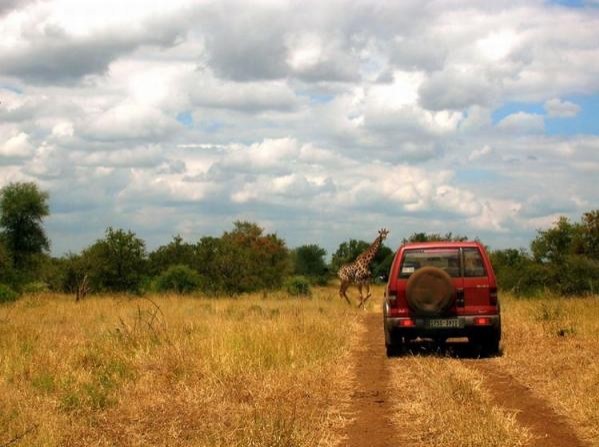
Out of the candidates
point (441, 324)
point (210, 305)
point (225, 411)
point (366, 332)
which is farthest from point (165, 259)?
point (225, 411)

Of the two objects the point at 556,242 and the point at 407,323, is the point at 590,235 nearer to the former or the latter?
the point at 556,242

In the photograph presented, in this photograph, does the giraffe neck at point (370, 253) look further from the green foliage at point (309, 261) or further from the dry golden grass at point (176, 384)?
the green foliage at point (309, 261)

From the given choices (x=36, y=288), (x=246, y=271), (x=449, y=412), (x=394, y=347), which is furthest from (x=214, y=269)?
(x=449, y=412)

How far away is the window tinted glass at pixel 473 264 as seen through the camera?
13.5 m

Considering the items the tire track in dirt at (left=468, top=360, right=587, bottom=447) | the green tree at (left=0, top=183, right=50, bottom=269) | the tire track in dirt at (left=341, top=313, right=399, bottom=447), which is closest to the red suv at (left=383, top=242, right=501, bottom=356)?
the tire track in dirt at (left=341, top=313, right=399, bottom=447)

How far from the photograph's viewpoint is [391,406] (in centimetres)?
899

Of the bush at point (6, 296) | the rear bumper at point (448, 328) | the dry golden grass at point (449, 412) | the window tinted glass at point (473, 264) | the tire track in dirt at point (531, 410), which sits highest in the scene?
the window tinted glass at point (473, 264)

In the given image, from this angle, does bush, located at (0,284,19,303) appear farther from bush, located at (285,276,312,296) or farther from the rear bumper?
the rear bumper

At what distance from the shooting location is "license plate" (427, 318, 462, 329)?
1320cm

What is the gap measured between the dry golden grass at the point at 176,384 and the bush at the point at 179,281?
15815mm

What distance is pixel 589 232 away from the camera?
31047 mm

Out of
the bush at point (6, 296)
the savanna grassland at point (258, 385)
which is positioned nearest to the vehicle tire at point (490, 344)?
the savanna grassland at point (258, 385)

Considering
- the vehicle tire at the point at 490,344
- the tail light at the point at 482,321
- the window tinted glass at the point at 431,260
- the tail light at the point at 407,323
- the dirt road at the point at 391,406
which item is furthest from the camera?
the window tinted glass at the point at 431,260

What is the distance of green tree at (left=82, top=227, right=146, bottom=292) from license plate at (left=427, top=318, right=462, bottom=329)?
21.0 m
